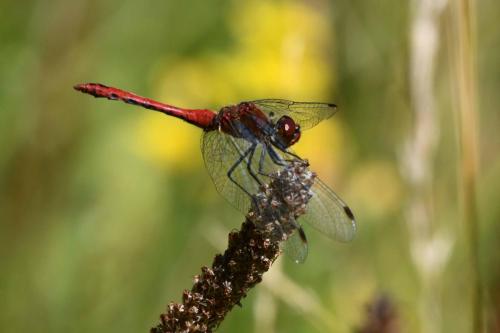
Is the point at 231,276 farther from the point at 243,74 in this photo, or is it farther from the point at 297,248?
the point at 243,74

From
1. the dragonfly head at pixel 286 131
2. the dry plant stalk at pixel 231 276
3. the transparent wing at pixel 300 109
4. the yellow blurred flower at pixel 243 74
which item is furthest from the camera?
the yellow blurred flower at pixel 243 74

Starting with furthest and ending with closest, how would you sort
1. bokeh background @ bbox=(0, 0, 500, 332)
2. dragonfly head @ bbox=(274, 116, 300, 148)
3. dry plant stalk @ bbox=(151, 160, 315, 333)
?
bokeh background @ bbox=(0, 0, 500, 332), dragonfly head @ bbox=(274, 116, 300, 148), dry plant stalk @ bbox=(151, 160, 315, 333)

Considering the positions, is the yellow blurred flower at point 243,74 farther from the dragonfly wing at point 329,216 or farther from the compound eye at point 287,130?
the dragonfly wing at point 329,216

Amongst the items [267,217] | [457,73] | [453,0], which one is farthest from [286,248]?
[453,0]

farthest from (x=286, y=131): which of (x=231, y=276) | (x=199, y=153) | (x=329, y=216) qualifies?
(x=199, y=153)

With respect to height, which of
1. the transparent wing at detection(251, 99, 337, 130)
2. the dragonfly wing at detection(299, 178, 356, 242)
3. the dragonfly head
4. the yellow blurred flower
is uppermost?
the yellow blurred flower

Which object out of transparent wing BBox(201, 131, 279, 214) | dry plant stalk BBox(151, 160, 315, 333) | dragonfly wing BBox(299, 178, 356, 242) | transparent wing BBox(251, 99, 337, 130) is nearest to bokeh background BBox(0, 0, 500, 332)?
transparent wing BBox(251, 99, 337, 130)

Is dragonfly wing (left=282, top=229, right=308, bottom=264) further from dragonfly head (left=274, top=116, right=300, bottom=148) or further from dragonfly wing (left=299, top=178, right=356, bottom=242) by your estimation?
dragonfly head (left=274, top=116, right=300, bottom=148)

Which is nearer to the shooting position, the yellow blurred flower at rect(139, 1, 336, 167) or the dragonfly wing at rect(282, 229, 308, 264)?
the dragonfly wing at rect(282, 229, 308, 264)

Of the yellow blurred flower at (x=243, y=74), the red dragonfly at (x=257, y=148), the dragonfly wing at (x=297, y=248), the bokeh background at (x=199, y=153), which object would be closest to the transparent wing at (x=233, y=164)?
the red dragonfly at (x=257, y=148)
